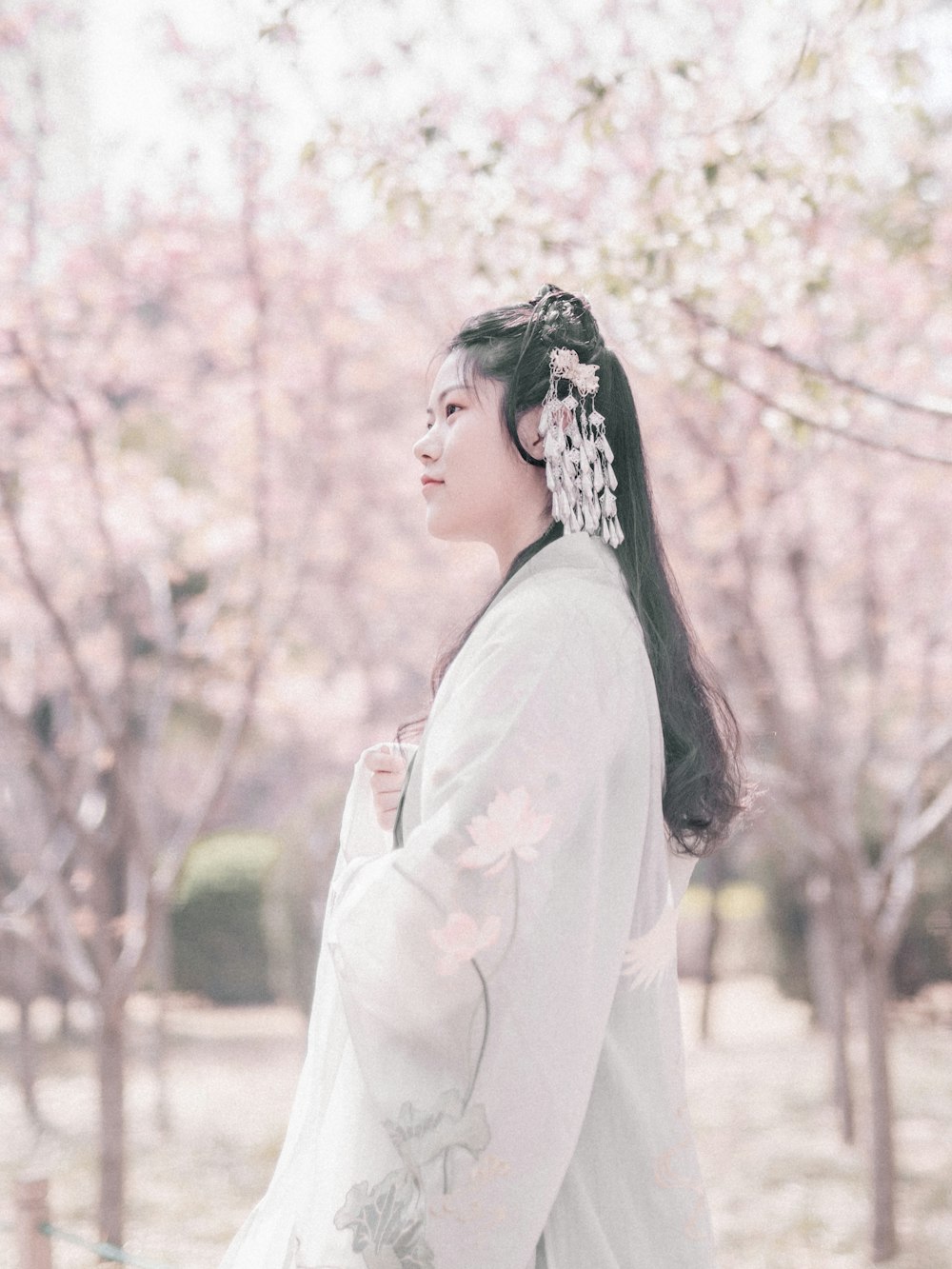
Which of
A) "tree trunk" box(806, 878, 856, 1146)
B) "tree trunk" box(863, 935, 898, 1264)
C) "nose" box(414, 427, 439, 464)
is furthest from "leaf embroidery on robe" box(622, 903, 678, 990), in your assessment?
"tree trunk" box(806, 878, 856, 1146)

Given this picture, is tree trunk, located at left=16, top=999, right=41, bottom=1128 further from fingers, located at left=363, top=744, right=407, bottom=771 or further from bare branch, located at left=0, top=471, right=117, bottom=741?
fingers, located at left=363, top=744, right=407, bottom=771

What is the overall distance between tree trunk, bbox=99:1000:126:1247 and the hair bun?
3.15 m

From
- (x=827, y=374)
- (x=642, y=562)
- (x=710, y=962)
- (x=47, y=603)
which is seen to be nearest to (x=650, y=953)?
(x=642, y=562)

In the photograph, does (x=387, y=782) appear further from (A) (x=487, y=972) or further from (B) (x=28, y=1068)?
(B) (x=28, y=1068)

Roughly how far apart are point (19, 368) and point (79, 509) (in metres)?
1.06

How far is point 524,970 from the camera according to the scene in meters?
1.20

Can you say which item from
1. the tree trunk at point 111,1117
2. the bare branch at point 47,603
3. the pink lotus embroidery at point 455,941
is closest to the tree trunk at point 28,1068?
the tree trunk at point 111,1117

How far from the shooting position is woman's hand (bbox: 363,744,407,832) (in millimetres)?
1380

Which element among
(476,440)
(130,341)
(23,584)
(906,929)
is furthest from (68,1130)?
(476,440)

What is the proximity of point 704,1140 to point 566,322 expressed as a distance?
5746 mm

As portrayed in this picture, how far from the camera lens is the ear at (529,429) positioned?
144 centimetres

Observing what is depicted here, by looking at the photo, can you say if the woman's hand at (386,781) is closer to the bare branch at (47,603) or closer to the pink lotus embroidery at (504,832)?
the pink lotus embroidery at (504,832)

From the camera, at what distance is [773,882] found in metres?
9.41

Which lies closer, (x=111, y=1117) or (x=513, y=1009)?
(x=513, y=1009)
